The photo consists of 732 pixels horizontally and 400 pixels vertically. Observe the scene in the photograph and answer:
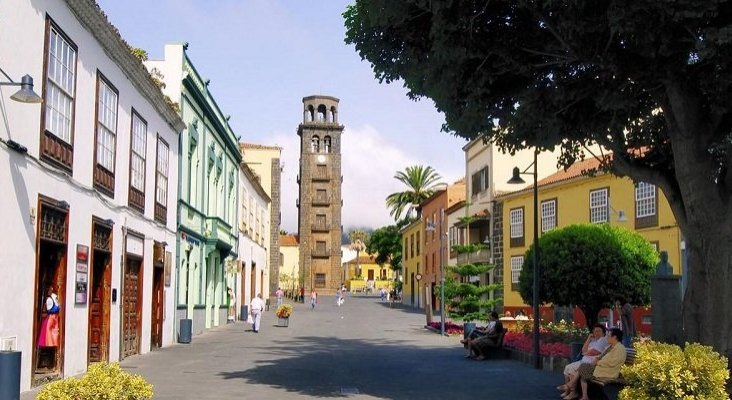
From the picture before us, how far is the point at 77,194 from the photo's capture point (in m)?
15.2

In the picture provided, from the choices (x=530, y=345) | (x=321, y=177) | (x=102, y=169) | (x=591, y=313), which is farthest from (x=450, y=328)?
(x=321, y=177)

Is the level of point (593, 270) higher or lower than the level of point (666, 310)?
higher

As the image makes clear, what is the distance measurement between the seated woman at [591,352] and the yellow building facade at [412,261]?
53.8m

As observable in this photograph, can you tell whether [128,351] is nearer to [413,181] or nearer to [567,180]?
[567,180]

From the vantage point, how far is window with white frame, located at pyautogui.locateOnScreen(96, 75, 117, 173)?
1677 cm

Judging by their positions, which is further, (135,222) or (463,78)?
(135,222)

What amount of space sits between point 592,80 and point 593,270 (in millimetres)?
9808

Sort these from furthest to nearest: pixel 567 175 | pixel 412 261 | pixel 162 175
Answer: pixel 412 261 → pixel 567 175 → pixel 162 175

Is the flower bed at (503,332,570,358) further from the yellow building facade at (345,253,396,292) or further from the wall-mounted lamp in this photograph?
the yellow building facade at (345,253,396,292)

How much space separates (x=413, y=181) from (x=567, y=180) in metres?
42.1

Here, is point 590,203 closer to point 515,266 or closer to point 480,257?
point 515,266

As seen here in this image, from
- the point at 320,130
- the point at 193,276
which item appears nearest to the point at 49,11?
the point at 193,276

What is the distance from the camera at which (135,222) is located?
64.8 ft

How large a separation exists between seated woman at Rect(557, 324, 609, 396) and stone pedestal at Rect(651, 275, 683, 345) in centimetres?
97
